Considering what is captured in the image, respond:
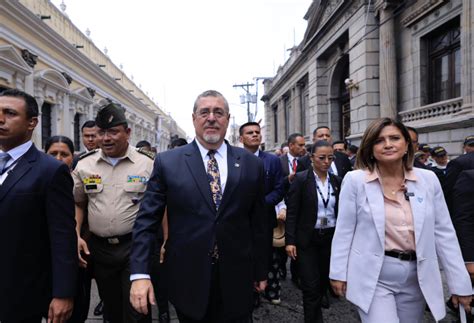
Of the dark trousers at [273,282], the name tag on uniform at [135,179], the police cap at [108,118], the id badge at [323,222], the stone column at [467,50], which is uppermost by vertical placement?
the stone column at [467,50]

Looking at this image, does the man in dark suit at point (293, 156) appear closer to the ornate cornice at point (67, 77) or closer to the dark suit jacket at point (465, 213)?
the dark suit jacket at point (465, 213)

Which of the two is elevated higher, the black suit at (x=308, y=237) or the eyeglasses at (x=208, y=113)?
the eyeglasses at (x=208, y=113)

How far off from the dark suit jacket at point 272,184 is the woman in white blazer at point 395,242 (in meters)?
1.97

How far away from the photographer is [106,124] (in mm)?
3031

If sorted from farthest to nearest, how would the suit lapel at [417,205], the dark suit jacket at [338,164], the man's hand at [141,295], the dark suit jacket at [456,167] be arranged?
the dark suit jacket at [338,164] → the dark suit jacket at [456,167] → the suit lapel at [417,205] → the man's hand at [141,295]

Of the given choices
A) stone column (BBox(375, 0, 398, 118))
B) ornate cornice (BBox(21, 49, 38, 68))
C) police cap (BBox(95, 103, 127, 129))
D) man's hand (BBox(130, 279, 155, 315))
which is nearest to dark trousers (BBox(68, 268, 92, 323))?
man's hand (BBox(130, 279, 155, 315))

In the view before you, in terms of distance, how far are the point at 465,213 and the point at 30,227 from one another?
3.18 m

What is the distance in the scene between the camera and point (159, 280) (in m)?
3.84

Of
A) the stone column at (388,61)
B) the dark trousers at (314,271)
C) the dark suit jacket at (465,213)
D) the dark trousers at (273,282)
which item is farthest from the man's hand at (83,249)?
the stone column at (388,61)

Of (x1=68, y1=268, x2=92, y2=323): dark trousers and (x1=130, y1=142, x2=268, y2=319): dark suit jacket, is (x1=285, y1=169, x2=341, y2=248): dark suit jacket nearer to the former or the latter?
(x1=130, y1=142, x2=268, y2=319): dark suit jacket

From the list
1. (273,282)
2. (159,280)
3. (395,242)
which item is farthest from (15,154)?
(273,282)

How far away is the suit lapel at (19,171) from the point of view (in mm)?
2088

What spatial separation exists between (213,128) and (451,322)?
356 cm

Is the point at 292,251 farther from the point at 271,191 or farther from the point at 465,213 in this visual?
the point at 465,213
